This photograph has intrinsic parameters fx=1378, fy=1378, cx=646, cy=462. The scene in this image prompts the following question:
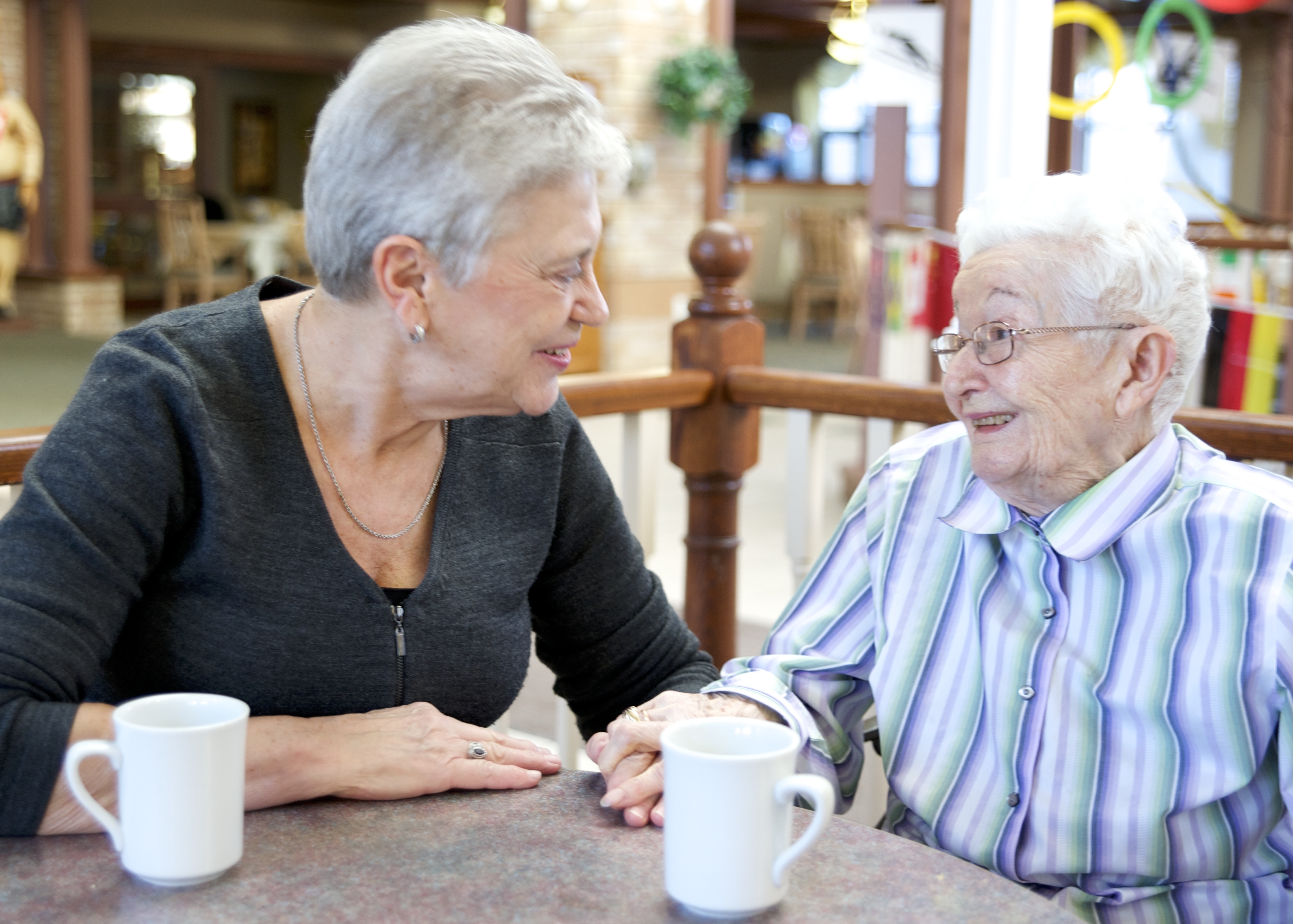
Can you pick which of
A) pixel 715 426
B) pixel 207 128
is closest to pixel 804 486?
pixel 715 426

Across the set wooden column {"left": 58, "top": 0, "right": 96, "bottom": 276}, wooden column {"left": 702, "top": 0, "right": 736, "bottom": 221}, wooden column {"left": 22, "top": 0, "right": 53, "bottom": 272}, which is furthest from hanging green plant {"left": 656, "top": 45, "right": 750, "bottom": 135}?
wooden column {"left": 22, "top": 0, "right": 53, "bottom": 272}

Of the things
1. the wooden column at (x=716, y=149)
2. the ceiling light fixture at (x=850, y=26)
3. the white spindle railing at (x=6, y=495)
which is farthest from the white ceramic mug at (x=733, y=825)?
the ceiling light fixture at (x=850, y=26)

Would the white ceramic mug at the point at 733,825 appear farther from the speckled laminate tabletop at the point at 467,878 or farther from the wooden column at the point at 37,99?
the wooden column at the point at 37,99

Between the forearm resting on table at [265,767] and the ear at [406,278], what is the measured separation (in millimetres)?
372

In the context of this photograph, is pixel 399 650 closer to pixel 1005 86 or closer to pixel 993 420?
pixel 993 420

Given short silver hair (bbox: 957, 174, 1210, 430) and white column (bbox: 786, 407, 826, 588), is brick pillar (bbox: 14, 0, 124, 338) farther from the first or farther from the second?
short silver hair (bbox: 957, 174, 1210, 430)

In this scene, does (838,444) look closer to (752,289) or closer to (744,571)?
(744,571)

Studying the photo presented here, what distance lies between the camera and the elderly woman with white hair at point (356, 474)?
3.64 feet

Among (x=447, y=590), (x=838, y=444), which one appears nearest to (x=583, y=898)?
(x=447, y=590)

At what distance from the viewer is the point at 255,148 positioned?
14.2 m

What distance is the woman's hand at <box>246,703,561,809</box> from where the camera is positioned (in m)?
1.08

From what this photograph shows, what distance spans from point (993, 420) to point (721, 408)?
0.90 metres

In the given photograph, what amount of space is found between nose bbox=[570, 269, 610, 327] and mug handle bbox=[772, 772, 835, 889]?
51 cm

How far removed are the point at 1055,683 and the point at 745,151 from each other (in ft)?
49.8
